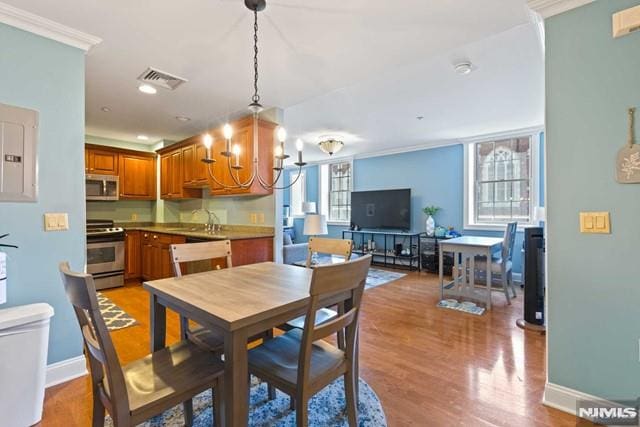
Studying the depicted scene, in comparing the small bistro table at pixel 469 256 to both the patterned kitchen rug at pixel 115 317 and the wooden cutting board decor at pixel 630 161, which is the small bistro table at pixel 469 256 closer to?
the wooden cutting board decor at pixel 630 161

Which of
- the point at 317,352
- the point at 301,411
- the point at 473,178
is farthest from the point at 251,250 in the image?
the point at 473,178

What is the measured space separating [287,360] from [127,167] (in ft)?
16.9

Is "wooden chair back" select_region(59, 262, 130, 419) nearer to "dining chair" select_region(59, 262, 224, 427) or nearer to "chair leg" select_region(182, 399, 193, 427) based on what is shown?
"dining chair" select_region(59, 262, 224, 427)

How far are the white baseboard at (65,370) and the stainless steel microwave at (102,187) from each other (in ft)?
10.8

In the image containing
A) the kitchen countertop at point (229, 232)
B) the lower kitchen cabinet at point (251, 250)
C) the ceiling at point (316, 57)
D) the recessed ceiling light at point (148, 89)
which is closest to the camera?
the ceiling at point (316, 57)

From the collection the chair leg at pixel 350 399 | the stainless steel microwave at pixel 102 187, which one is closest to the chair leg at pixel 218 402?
the chair leg at pixel 350 399

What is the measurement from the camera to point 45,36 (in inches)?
82.5

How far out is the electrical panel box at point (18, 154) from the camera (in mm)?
1956

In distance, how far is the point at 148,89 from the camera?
310cm

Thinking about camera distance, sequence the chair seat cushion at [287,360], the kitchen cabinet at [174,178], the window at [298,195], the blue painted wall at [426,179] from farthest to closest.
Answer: the window at [298,195] < the blue painted wall at [426,179] < the kitchen cabinet at [174,178] < the chair seat cushion at [287,360]

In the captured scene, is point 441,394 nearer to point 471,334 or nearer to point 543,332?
point 471,334

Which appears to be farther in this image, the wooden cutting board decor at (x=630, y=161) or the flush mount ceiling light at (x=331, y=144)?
the flush mount ceiling light at (x=331, y=144)

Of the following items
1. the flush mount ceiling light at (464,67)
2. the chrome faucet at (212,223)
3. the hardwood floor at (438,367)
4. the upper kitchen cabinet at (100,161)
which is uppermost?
the flush mount ceiling light at (464,67)

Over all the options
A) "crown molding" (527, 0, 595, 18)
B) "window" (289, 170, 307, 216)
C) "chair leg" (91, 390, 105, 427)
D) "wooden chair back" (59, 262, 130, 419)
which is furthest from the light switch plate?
"window" (289, 170, 307, 216)
